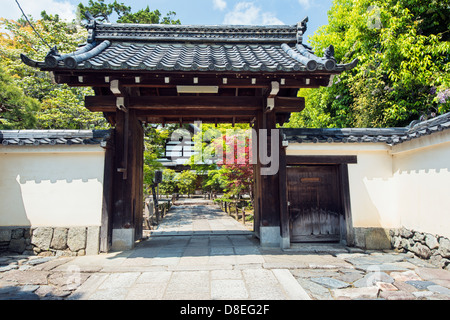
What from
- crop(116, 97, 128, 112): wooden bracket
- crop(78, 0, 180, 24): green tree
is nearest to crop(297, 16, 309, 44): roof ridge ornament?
crop(116, 97, 128, 112): wooden bracket

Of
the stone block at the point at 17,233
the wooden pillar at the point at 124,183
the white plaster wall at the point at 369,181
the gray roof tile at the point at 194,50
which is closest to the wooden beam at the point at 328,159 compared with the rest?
the white plaster wall at the point at 369,181

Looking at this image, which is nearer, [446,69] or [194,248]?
[194,248]

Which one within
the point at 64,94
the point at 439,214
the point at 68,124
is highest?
the point at 64,94

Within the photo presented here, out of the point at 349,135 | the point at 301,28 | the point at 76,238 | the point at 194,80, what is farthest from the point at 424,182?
the point at 76,238

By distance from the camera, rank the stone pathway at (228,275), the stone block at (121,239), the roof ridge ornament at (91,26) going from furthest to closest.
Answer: the roof ridge ornament at (91,26)
the stone block at (121,239)
the stone pathway at (228,275)

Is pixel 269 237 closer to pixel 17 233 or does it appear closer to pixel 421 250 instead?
pixel 421 250

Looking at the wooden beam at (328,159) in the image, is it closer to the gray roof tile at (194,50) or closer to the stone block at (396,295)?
the gray roof tile at (194,50)

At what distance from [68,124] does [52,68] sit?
8859 mm

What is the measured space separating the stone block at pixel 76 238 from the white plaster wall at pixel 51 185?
0.14 m

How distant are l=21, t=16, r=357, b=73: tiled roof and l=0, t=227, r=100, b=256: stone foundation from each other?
11.8 ft

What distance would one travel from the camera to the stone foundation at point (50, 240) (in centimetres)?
570

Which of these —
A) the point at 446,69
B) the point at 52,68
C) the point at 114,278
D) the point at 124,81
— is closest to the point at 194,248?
the point at 114,278
